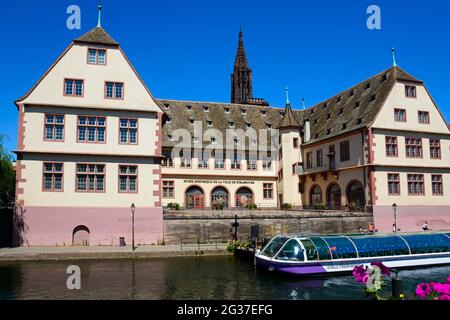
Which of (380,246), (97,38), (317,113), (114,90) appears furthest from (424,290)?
(317,113)

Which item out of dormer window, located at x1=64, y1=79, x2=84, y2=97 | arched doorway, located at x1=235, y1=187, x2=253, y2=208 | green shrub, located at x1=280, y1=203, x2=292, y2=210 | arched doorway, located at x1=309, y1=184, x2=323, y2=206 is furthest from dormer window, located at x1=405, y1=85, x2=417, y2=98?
dormer window, located at x1=64, y1=79, x2=84, y2=97

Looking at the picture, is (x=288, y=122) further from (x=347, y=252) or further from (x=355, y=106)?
(x=347, y=252)

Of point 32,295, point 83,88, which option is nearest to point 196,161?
point 83,88

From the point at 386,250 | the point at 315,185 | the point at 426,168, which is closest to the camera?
the point at 386,250

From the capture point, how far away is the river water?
17234 millimetres

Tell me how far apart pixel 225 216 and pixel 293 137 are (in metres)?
20.3

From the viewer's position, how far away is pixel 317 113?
174 feet

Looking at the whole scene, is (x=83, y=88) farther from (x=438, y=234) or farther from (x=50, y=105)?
(x=438, y=234)

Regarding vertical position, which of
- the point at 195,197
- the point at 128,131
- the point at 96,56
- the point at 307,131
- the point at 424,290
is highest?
the point at 96,56

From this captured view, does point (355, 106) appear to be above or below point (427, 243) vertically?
above

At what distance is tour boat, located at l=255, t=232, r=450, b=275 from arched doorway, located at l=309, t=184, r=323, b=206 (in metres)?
21.0

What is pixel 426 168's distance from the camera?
136 ft

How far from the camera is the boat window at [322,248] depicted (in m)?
22.3

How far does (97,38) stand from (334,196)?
29300 millimetres
